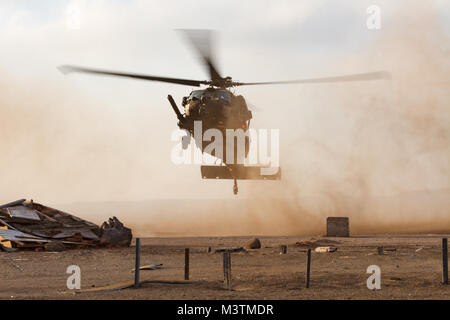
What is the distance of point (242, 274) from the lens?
22938 millimetres

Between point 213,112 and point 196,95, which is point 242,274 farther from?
point 196,95

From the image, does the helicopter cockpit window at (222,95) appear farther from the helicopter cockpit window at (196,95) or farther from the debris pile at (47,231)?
the debris pile at (47,231)

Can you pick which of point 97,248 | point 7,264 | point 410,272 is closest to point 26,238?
point 97,248

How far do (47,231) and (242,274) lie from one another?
1765 cm

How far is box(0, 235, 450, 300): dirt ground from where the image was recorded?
→ 1778 cm

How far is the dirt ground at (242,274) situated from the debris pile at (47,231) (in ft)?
4.48

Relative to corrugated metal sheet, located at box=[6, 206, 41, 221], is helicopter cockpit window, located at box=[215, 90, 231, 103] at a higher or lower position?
higher

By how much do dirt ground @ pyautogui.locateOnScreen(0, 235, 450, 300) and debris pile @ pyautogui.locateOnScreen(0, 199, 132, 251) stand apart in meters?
1.37

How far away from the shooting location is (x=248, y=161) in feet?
123

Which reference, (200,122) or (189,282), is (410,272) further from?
(200,122)

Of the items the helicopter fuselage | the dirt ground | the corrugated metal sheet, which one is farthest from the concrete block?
the corrugated metal sheet

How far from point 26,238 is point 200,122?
37.5 feet

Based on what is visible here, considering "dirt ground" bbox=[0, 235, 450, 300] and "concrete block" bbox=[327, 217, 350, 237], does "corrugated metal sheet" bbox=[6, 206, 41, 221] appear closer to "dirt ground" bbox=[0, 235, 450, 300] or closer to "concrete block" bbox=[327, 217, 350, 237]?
"dirt ground" bbox=[0, 235, 450, 300]

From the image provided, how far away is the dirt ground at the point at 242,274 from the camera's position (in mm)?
17781
